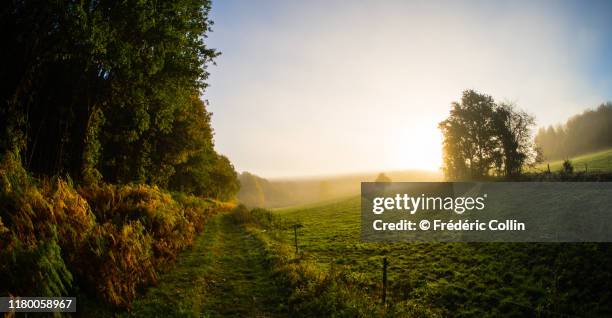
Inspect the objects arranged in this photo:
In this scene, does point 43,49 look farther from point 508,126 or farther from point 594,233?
point 508,126

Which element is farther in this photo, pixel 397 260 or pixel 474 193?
pixel 474 193

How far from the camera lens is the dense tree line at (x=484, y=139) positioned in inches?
2430

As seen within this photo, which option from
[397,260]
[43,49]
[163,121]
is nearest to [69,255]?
[43,49]

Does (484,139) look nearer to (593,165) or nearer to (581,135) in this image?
(593,165)

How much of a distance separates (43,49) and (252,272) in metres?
14.5

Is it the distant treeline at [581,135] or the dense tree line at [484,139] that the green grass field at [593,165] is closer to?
the dense tree line at [484,139]

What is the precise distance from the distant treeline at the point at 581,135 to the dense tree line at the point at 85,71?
432 ft

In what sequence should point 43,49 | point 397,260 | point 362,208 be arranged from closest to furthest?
1. point 43,49
2. point 397,260
3. point 362,208

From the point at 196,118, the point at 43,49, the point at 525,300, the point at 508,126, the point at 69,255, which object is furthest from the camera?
the point at 508,126

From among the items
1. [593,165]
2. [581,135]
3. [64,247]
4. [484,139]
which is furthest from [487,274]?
[581,135]

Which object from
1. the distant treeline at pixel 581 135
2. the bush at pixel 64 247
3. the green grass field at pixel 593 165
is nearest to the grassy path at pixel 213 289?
the bush at pixel 64 247

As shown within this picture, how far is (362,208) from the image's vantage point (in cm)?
5559

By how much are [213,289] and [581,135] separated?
171 meters

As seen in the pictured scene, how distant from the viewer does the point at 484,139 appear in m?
64.2
